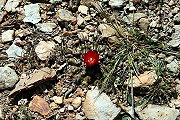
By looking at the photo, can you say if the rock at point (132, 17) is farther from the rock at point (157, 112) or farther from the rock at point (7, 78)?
the rock at point (7, 78)

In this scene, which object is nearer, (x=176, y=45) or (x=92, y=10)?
(x=176, y=45)

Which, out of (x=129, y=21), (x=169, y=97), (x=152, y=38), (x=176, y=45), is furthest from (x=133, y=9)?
(x=169, y=97)

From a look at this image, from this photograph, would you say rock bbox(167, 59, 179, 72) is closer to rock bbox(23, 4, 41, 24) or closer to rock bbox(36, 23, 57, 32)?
rock bbox(36, 23, 57, 32)

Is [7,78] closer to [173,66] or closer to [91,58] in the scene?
[91,58]

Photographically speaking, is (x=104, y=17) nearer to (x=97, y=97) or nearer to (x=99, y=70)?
(x=99, y=70)

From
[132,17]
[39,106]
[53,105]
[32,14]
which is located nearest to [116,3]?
[132,17]

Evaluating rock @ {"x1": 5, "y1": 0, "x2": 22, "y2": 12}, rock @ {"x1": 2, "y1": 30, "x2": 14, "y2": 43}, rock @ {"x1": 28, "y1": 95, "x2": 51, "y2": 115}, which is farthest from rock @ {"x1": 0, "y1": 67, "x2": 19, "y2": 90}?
rock @ {"x1": 5, "y1": 0, "x2": 22, "y2": 12}
